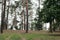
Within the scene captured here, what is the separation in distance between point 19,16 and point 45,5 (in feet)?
136

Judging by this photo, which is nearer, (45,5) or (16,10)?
(45,5)

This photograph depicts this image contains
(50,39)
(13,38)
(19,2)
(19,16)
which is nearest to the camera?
(13,38)

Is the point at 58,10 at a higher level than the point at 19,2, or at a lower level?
lower

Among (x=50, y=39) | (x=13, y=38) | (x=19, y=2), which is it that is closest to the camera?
(x=13, y=38)

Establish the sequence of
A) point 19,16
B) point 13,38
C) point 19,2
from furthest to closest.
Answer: point 19,16 < point 19,2 < point 13,38

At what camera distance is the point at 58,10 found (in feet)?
80.6

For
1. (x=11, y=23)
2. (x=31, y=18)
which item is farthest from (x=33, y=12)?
(x=11, y=23)

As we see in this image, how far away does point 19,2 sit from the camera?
61344 millimetres

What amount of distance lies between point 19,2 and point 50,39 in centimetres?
4287

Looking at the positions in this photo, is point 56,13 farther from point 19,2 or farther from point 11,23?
point 11,23

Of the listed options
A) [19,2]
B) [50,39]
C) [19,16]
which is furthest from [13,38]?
[19,16]

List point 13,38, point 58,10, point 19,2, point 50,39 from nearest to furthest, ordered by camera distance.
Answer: point 13,38
point 50,39
point 58,10
point 19,2

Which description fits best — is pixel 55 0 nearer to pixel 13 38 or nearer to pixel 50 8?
pixel 50 8

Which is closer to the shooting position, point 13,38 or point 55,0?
point 13,38
